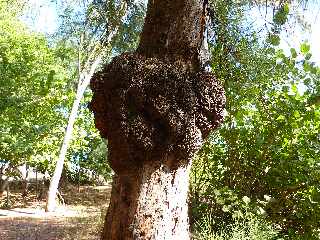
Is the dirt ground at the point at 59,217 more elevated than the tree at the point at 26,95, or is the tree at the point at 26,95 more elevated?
the tree at the point at 26,95

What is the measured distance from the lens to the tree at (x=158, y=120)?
108 inches

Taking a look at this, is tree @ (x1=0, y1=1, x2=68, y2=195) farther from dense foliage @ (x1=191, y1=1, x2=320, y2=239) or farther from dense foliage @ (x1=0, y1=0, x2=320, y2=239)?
dense foliage @ (x1=191, y1=1, x2=320, y2=239)

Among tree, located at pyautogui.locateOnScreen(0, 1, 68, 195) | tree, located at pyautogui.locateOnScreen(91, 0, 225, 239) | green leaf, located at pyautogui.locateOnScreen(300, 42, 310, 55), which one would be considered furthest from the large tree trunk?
tree, located at pyautogui.locateOnScreen(0, 1, 68, 195)

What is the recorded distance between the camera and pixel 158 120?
283cm

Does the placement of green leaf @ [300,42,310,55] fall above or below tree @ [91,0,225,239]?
above

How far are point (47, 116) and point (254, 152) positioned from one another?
13934 millimetres

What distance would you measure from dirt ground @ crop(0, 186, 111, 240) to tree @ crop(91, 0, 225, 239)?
6687 millimetres

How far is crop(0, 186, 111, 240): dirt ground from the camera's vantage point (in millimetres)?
11008

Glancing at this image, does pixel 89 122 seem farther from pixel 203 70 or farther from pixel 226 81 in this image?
pixel 203 70

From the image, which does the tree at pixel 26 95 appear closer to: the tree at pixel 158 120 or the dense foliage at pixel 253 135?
the dense foliage at pixel 253 135

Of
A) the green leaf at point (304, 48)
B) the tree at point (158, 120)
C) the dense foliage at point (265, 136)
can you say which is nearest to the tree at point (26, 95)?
the dense foliage at point (265, 136)

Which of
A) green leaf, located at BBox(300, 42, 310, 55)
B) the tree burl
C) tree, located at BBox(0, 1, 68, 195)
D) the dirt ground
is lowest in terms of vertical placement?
the dirt ground

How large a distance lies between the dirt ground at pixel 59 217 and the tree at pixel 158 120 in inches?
263

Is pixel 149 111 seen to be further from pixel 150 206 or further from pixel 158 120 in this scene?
pixel 150 206
